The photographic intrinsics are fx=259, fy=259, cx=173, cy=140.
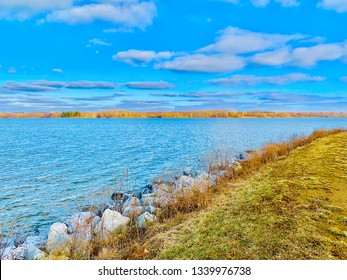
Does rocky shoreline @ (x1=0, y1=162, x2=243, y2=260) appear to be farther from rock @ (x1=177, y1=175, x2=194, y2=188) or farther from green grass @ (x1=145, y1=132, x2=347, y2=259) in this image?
green grass @ (x1=145, y1=132, x2=347, y2=259)

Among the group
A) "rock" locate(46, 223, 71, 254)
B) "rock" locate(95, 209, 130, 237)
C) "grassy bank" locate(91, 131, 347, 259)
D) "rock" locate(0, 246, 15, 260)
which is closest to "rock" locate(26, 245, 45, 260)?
"rock" locate(46, 223, 71, 254)

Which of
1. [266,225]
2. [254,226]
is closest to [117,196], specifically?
[254,226]

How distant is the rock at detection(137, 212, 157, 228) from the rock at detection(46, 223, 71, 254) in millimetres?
1592

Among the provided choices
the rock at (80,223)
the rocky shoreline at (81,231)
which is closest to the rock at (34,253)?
the rocky shoreline at (81,231)

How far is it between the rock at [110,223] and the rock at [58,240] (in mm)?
671

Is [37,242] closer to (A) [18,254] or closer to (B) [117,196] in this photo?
(A) [18,254]

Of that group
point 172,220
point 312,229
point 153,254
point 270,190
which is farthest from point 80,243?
point 270,190

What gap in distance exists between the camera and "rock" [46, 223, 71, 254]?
5.06m

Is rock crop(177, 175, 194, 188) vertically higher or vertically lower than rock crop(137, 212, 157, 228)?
higher

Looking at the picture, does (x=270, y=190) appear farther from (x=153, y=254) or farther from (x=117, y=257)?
(x=117, y=257)

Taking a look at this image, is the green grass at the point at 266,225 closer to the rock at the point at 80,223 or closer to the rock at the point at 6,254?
the rock at the point at 80,223

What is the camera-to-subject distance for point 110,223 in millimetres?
6207

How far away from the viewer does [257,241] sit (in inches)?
190

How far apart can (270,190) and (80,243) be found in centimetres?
566
